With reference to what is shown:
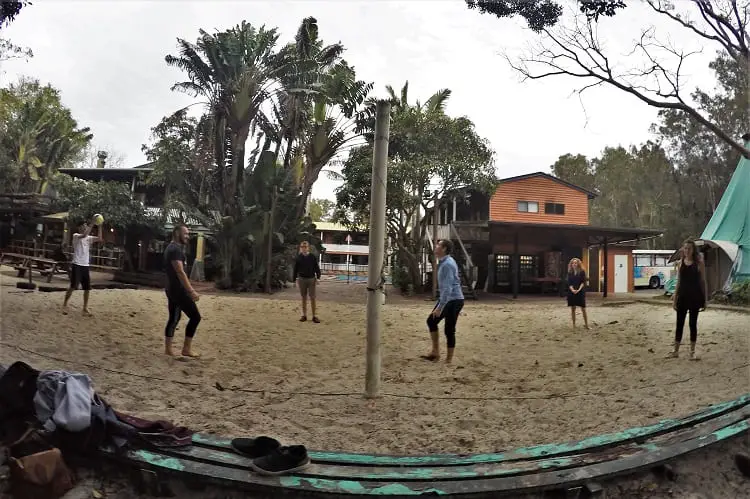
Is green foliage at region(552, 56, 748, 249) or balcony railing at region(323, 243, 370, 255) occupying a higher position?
green foliage at region(552, 56, 748, 249)

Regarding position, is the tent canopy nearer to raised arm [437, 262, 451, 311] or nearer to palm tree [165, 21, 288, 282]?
raised arm [437, 262, 451, 311]

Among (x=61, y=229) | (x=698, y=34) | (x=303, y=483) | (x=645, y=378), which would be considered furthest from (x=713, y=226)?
(x=61, y=229)

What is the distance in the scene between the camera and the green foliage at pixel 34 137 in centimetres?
1909

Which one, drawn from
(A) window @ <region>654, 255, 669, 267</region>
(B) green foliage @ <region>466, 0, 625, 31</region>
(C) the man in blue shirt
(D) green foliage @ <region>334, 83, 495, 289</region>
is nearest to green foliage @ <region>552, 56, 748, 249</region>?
(A) window @ <region>654, 255, 669, 267</region>

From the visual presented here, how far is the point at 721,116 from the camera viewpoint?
2556 centimetres

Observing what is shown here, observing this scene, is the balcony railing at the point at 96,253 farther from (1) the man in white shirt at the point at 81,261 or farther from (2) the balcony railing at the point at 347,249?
(2) the balcony railing at the point at 347,249

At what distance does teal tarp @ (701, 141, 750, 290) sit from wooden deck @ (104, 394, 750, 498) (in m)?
14.0

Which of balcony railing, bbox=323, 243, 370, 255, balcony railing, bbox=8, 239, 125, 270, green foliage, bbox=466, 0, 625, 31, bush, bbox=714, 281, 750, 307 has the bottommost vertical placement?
bush, bbox=714, 281, 750, 307

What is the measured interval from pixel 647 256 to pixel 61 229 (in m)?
29.8

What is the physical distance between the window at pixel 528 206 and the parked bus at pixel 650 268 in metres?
7.30

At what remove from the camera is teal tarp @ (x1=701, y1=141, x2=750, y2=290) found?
13.7 m

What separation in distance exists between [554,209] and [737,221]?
8515mm

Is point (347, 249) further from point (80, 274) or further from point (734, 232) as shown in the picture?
point (80, 274)

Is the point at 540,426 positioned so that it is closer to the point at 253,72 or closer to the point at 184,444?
the point at 184,444
